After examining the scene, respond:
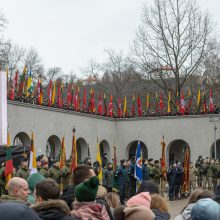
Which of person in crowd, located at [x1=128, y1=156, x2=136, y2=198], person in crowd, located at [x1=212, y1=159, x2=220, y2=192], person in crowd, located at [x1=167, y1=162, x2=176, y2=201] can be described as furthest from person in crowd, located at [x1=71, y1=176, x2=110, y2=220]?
person in crowd, located at [x1=212, y1=159, x2=220, y2=192]

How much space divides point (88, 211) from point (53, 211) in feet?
1.41

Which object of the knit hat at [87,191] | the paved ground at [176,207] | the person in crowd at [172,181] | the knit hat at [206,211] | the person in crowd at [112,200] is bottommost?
the paved ground at [176,207]

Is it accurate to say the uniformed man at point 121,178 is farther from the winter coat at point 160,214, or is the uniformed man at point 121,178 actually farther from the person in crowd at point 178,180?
the winter coat at point 160,214

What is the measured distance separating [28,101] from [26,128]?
1.61 metres

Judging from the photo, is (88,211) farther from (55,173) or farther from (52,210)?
(55,173)

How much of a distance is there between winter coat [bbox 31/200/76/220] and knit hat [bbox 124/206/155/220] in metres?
0.55

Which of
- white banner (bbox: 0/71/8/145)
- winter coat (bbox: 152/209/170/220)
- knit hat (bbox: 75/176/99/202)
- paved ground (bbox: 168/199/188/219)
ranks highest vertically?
white banner (bbox: 0/71/8/145)

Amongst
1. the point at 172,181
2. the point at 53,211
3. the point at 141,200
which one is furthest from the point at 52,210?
the point at 172,181

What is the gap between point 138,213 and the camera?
156 inches

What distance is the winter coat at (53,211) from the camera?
4277mm

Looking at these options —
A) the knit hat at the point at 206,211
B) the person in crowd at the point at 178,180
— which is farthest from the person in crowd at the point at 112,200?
the person in crowd at the point at 178,180

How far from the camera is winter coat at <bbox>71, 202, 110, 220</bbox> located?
15.2ft

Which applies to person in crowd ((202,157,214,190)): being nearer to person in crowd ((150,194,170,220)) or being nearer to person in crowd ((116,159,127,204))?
person in crowd ((116,159,127,204))

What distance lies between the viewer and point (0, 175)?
12070 millimetres
